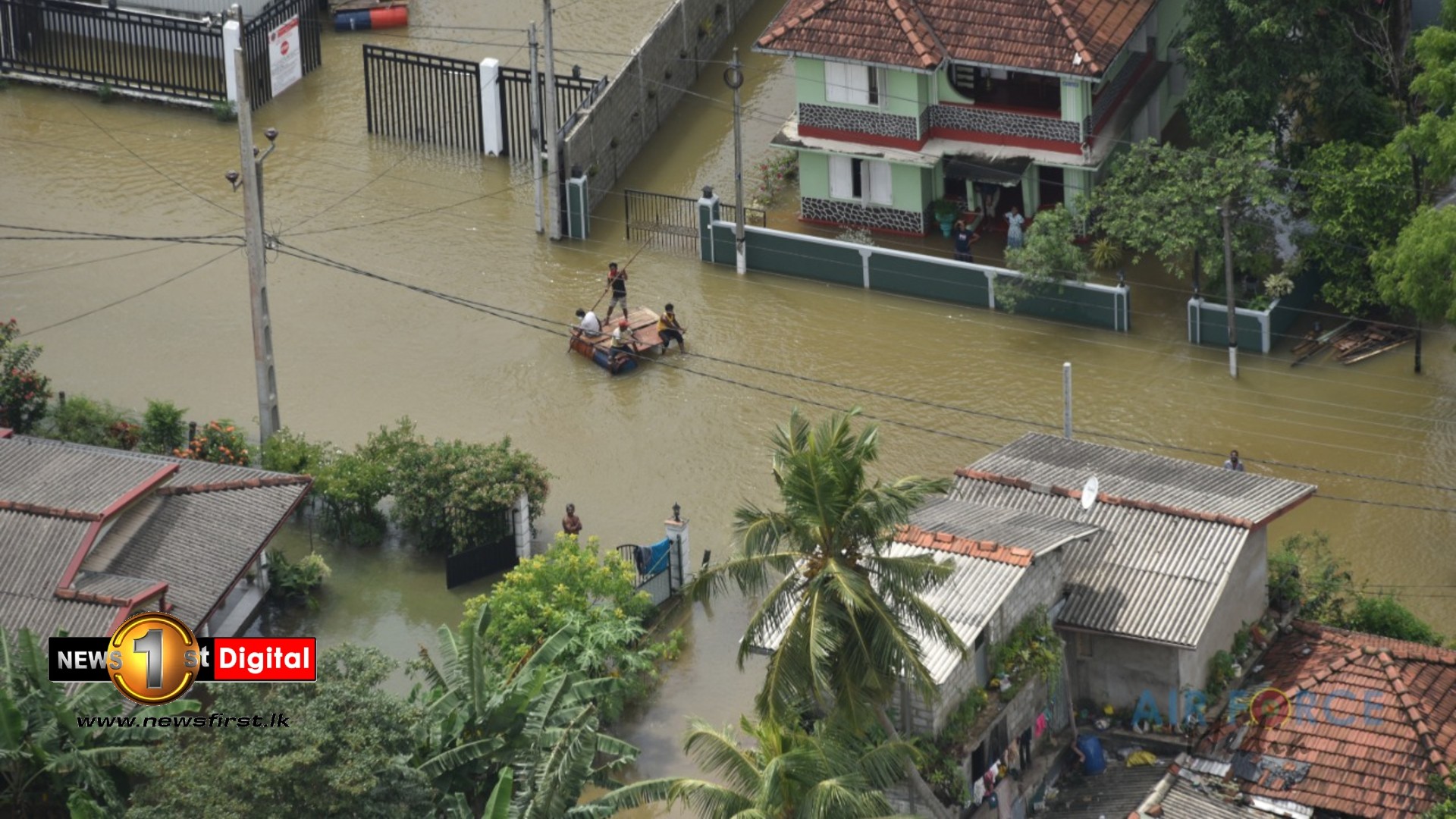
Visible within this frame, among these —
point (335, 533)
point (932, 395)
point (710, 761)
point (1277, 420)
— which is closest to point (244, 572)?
point (335, 533)

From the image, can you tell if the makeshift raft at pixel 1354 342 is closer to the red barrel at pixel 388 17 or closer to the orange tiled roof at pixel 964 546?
the orange tiled roof at pixel 964 546

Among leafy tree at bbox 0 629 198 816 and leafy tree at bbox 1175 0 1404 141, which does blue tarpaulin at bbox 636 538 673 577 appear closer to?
leafy tree at bbox 0 629 198 816

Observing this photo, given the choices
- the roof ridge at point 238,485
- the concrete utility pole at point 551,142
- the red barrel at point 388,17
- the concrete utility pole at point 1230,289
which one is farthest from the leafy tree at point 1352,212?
the red barrel at point 388,17

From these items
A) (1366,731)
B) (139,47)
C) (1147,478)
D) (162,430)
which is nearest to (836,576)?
(1366,731)

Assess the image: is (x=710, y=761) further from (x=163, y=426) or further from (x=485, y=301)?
(x=485, y=301)

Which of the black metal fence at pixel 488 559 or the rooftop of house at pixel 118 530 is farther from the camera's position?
the black metal fence at pixel 488 559

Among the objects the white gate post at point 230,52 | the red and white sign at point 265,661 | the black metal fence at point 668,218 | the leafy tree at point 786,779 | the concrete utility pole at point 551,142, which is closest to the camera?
the leafy tree at point 786,779
